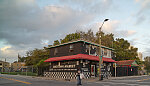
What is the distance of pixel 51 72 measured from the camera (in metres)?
28.7

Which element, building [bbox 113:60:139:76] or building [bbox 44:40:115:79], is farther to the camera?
building [bbox 113:60:139:76]

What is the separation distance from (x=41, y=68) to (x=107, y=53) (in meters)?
15.4

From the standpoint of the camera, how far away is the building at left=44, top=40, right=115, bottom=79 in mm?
23609

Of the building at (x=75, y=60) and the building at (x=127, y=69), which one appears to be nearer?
the building at (x=75, y=60)

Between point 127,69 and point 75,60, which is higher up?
point 75,60

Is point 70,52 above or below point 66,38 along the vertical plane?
below

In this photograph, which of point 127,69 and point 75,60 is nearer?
point 75,60

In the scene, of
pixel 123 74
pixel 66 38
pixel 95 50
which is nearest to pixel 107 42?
pixel 66 38

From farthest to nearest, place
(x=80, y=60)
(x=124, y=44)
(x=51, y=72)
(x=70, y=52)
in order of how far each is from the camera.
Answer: (x=124, y=44) < (x=51, y=72) < (x=70, y=52) < (x=80, y=60)

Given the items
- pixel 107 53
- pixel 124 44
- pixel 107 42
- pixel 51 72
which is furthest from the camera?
pixel 124 44

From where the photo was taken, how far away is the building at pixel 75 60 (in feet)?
77.5

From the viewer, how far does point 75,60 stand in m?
23.9

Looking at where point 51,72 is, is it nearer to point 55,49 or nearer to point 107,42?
point 55,49

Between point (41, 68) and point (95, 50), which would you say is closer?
point (95, 50)
